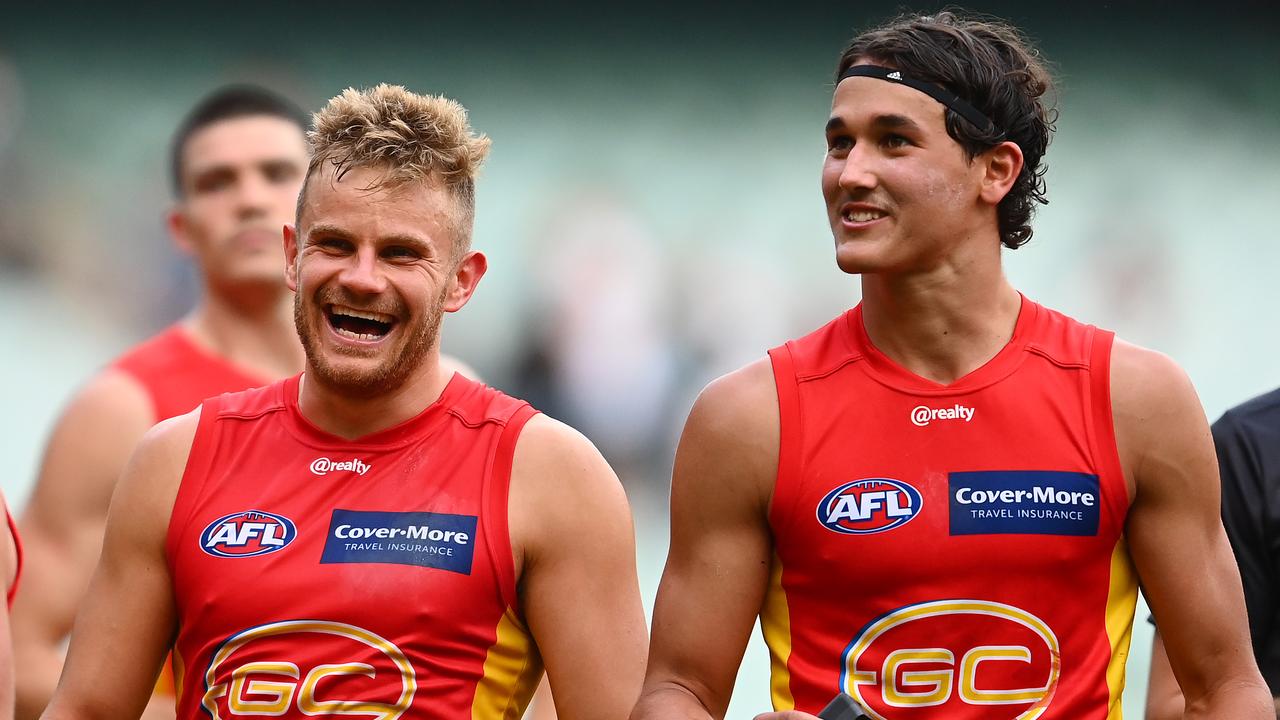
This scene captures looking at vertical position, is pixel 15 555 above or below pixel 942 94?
below

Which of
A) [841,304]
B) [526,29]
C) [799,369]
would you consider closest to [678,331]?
[841,304]

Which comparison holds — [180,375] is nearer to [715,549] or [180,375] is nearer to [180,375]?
[180,375]

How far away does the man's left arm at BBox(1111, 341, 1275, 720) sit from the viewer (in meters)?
3.39

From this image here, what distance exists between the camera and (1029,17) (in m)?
6.45

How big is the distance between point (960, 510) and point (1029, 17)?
11.5 feet

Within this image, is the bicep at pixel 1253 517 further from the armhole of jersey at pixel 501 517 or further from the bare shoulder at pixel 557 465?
the armhole of jersey at pixel 501 517

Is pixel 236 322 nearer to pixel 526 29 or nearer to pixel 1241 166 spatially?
pixel 526 29

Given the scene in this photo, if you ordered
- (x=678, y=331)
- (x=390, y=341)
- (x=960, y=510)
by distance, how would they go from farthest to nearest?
(x=678, y=331)
(x=390, y=341)
(x=960, y=510)

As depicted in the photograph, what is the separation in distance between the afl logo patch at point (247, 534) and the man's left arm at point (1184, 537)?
1586 millimetres

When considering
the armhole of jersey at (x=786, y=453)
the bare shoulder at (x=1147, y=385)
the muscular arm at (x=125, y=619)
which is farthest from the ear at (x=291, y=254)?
the bare shoulder at (x=1147, y=385)

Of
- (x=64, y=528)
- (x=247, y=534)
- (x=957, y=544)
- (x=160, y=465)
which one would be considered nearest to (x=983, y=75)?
(x=957, y=544)

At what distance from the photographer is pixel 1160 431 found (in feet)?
11.1

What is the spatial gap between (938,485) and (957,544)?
124 millimetres

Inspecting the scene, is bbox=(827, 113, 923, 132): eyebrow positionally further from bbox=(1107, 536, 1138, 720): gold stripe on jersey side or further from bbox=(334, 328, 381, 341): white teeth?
bbox=(334, 328, 381, 341): white teeth
